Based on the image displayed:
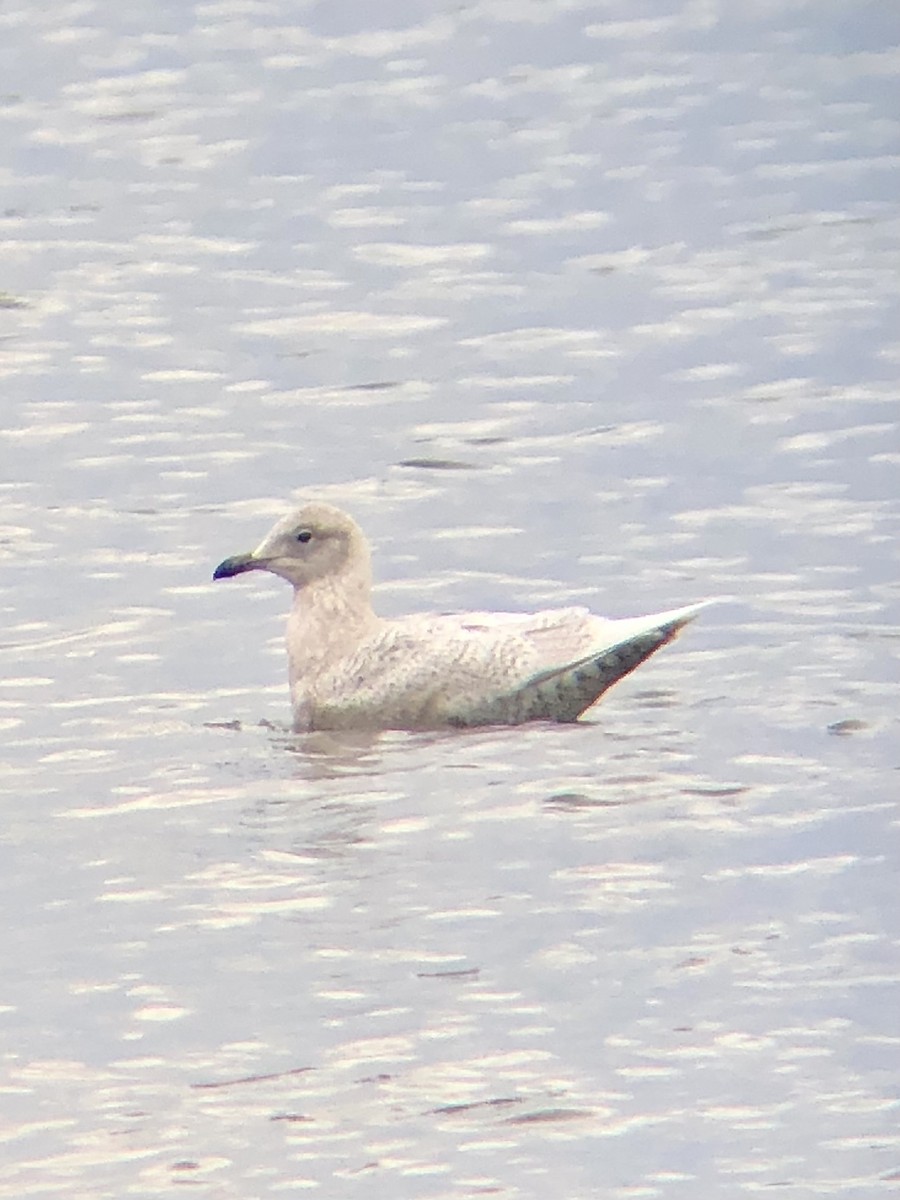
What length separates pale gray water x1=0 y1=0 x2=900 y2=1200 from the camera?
8.18 m

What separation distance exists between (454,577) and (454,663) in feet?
5.61

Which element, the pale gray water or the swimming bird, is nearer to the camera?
the pale gray water

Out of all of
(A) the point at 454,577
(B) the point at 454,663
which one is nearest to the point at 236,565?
(B) the point at 454,663

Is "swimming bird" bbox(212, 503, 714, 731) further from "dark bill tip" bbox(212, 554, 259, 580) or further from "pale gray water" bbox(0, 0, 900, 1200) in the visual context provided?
"pale gray water" bbox(0, 0, 900, 1200)

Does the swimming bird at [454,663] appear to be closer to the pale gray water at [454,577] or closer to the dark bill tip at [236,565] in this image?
the dark bill tip at [236,565]

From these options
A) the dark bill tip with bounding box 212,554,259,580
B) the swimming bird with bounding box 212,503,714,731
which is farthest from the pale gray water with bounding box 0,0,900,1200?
the dark bill tip with bounding box 212,554,259,580

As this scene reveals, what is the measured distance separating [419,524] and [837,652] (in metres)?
2.37

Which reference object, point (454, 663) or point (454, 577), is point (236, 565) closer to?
point (454, 663)

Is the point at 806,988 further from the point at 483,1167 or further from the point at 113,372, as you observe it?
the point at 113,372

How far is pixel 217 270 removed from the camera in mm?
17766

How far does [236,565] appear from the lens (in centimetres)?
1199

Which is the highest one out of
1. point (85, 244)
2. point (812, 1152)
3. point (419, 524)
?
point (85, 244)

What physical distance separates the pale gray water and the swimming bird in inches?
5.8

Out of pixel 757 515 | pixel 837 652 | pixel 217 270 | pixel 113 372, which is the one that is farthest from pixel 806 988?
pixel 217 270
